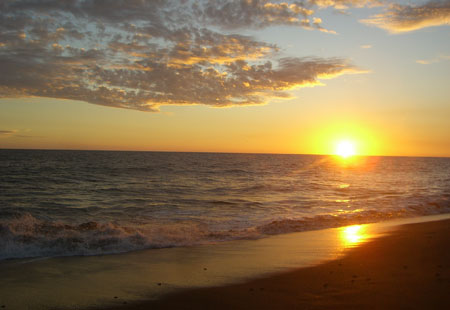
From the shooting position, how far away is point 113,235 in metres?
11.5

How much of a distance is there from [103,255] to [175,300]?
14.7 feet

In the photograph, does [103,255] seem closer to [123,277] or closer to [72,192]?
[123,277]

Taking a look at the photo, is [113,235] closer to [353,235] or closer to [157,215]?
[157,215]

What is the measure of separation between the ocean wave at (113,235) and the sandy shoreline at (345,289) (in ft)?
15.3

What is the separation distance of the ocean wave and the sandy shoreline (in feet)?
15.3

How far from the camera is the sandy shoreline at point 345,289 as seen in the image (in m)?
5.78

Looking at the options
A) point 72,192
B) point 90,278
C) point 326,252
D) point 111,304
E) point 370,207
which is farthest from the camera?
point 72,192

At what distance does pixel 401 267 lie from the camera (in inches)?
303

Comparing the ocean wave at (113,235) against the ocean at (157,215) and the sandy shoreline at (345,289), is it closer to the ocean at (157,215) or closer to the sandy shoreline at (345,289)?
the ocean at (157,215)

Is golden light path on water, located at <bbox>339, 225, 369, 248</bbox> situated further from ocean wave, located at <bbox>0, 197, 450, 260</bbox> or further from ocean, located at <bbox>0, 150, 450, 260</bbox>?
ocean, located at <bbox>0, 150, 450, 260</bbox>

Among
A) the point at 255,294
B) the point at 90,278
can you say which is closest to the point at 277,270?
the point at 255,294

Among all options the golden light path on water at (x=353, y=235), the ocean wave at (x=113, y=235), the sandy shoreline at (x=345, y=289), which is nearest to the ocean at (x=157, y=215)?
the ocean wave at (x=113, y=235)

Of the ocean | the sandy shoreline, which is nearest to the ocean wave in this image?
the ocean

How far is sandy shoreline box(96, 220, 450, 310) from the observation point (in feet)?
19.0
